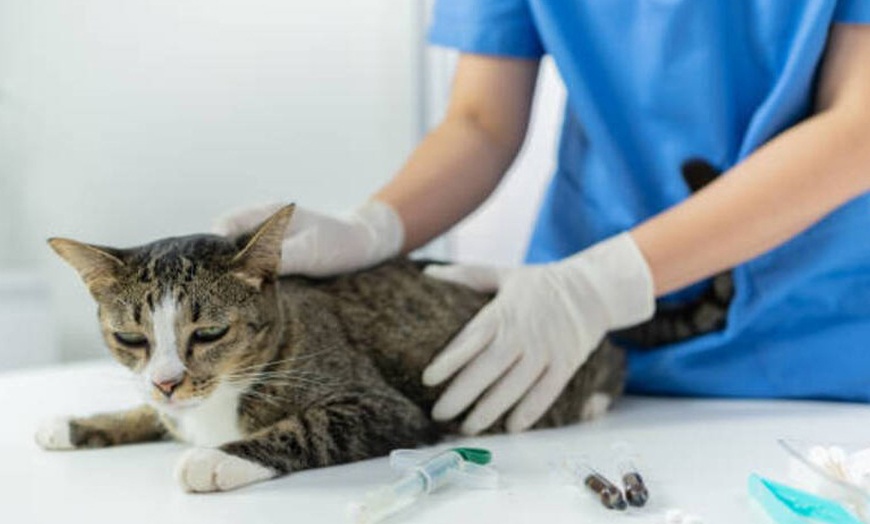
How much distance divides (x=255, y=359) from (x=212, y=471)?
6.6 inches

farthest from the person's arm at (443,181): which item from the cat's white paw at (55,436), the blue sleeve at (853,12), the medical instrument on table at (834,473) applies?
the medical instrument on table at (834,473)

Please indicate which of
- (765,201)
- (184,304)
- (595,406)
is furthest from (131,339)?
(765,201)

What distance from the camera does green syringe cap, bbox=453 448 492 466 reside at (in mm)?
930

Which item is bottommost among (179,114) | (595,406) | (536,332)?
(595,406)

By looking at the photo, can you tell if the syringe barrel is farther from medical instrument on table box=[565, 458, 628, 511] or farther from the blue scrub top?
the blue scrub top

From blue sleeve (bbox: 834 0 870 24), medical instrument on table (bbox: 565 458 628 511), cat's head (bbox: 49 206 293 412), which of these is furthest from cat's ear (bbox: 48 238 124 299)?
blue sleeve (bbox: 834 0 870 24)

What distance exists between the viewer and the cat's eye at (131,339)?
95cm

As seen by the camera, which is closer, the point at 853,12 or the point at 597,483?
the point at 597,483

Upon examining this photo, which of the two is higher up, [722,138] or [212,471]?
[722,138]

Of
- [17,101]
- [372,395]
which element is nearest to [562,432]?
[372,395]

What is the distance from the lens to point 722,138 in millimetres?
1280

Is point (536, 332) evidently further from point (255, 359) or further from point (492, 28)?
point (492, 28)

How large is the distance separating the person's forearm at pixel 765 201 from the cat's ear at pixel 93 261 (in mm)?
595

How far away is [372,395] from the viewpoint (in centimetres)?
108
